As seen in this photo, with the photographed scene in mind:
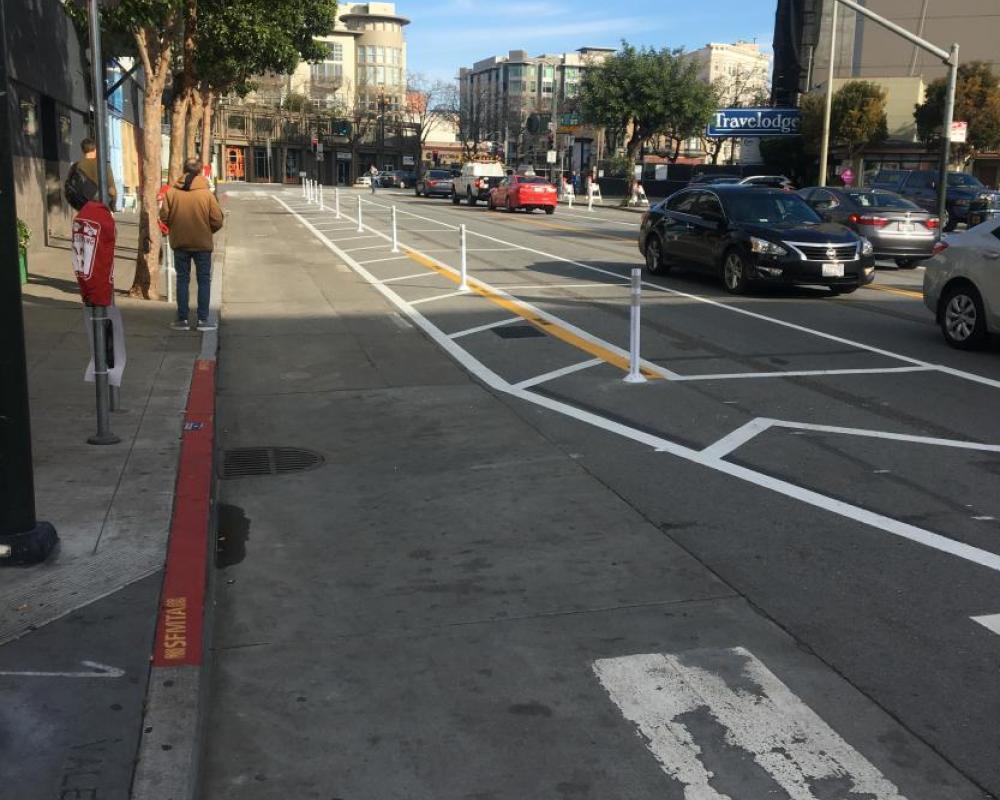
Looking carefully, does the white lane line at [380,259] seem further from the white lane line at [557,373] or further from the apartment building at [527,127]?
the apartment building at [527,127]

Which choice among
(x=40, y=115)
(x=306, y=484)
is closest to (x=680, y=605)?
(x=306, y=484)

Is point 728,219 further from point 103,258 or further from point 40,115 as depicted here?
point 40,115

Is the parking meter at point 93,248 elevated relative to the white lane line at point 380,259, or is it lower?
elevated

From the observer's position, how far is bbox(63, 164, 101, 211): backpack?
1290 centimetres

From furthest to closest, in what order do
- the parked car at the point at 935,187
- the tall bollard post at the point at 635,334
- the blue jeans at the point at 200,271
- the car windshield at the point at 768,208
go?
the parked car at the point at 935,187
the car windshield at the point at 768,208
the blue jeans at the point at 200,271
the tall bollard post at the point at 635,334

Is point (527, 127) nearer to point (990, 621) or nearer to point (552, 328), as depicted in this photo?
point (552, 328)

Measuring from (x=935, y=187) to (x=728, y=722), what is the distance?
31396mm

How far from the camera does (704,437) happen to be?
802 centimetres

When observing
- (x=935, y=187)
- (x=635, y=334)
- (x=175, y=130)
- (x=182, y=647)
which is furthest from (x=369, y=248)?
(x=182, y=647)

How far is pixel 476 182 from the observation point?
54688 millimetres

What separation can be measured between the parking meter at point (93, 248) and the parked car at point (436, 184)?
57802 mm

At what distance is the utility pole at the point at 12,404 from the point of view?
487 cm

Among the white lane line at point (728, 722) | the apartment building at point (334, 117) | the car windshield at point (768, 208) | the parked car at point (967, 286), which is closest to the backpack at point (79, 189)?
the car windshield at point (768, 208)

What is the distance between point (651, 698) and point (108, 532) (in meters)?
3.05
